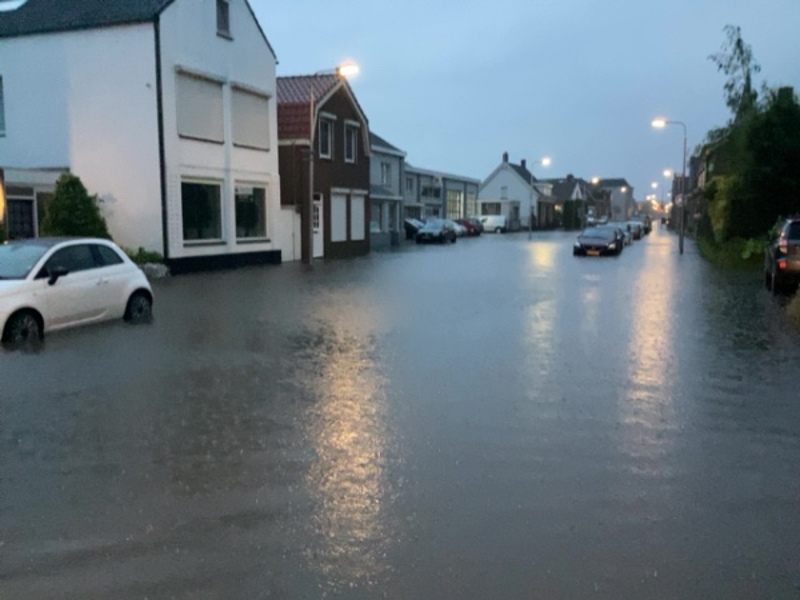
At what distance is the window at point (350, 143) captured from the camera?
34.8 metres

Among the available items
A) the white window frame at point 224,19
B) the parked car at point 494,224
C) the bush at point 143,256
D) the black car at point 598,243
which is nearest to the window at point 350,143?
the white window frame at point 224,19

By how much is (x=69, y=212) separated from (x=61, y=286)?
10.6 meters

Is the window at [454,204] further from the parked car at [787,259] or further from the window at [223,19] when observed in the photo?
the parked car at [787,259]

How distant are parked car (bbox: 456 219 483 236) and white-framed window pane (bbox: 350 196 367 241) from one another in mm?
27781

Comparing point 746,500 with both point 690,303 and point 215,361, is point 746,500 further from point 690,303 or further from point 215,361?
point 690,303

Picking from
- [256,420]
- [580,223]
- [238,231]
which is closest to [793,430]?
[256,420]

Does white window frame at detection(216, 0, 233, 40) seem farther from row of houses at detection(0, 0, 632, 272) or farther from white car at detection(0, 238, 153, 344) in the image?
white car at detection(0, 238, 153, 344)

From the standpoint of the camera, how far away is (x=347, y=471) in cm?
584

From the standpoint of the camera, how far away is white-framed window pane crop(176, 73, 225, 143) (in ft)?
77.6

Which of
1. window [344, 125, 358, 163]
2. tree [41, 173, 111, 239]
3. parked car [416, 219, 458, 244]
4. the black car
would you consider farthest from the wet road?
parked car [416, 219, 458, 244]

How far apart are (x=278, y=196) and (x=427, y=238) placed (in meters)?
22.3

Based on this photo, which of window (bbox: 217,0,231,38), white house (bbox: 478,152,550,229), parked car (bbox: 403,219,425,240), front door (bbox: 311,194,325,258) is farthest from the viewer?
white house (bbox: 478,152,550,229)

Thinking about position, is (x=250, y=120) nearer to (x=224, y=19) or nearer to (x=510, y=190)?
(x=224, y=19)

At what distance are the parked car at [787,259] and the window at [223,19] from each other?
1774 centimetres
